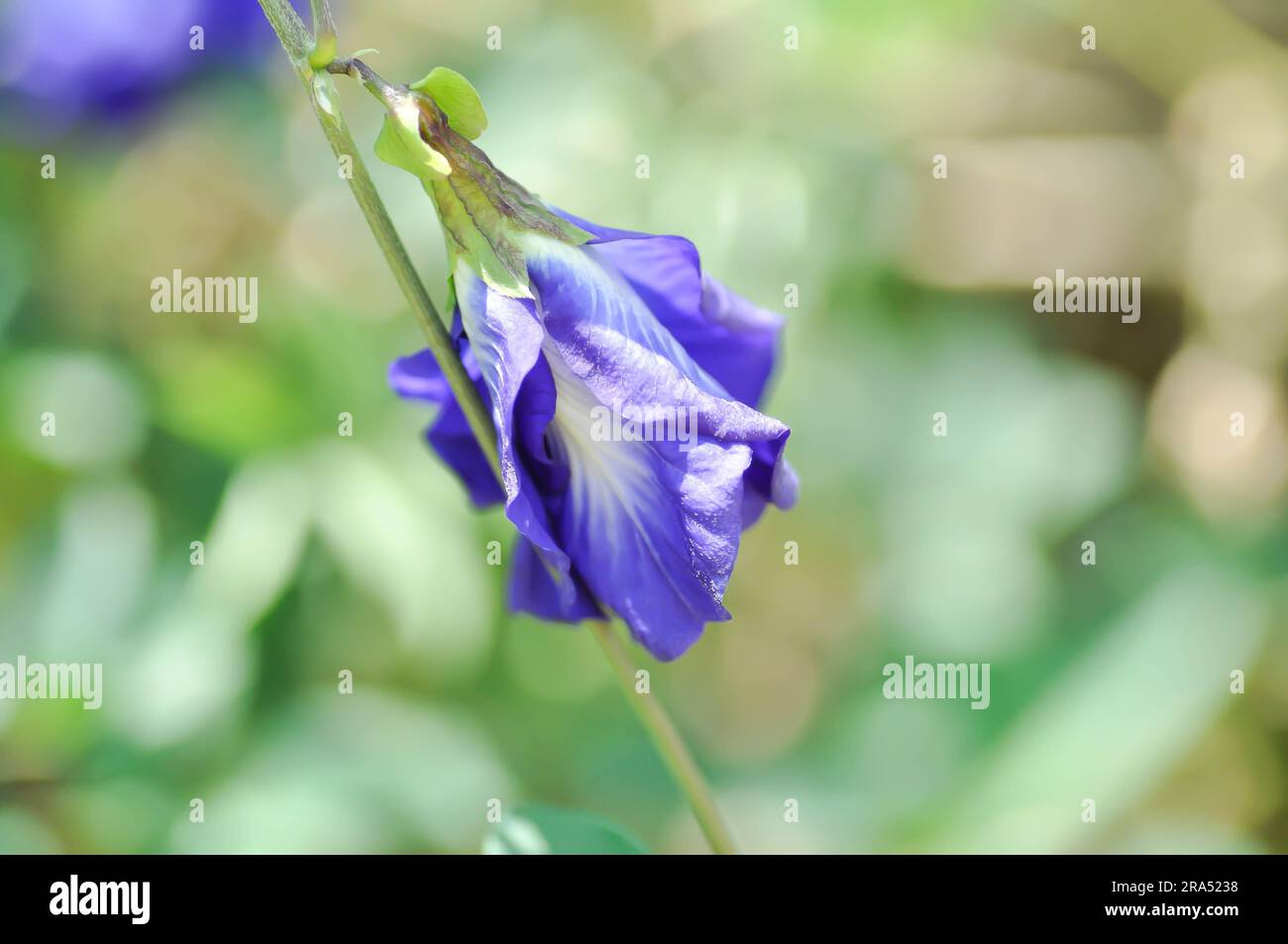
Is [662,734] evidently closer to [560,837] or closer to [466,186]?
[560,837]

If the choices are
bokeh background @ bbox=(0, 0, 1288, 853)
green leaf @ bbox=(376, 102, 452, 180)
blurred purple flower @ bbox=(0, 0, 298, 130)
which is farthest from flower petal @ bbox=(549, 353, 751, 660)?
blurred purple flower @ bbox=(0, 0, 298, 130)

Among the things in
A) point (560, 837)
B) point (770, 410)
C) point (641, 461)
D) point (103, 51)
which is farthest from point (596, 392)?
point (103, 51)

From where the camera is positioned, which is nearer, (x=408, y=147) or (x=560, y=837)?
(x=408, y=147)

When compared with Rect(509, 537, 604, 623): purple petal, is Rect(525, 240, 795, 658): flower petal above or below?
above

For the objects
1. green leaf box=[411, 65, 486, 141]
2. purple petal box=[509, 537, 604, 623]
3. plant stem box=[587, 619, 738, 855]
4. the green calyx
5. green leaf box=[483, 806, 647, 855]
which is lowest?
green leaf box=[483, 806, 647, 855]

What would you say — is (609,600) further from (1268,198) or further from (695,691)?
(1268,198)

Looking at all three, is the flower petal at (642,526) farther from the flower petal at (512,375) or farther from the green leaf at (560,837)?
the green leaf at (560,837)

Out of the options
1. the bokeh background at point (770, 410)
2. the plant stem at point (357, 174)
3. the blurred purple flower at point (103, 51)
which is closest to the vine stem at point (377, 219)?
the plant stem at point (357, 174)

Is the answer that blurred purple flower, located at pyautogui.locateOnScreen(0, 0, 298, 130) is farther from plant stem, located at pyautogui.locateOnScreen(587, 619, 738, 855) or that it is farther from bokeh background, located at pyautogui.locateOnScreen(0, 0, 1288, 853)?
plant stem, located at pyautogui.locateOnScreen(587, 619, 738, 855)
